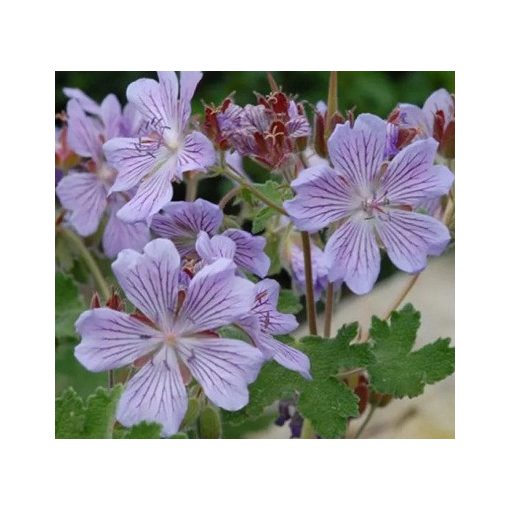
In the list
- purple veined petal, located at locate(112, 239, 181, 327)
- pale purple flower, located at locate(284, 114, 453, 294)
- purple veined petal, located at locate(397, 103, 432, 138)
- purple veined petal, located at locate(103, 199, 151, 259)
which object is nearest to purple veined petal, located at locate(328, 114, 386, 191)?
pale purple flower, located at locate(284, 114, 453, 294)

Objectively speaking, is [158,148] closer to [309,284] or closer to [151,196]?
[151,196]

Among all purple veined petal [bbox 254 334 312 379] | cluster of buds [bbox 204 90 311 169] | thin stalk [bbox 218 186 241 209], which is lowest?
purple veined petal [bbox 254 334 312 379]

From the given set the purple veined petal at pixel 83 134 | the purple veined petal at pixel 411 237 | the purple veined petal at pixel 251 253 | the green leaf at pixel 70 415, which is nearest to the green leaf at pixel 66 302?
the purple veined petal at pixel 83 134

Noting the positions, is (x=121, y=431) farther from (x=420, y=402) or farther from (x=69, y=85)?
(x=420, y=402)

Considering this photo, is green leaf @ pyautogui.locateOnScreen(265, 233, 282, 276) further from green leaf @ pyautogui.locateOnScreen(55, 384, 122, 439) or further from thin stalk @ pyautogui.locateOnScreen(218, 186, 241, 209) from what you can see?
green leaf @ pyautogui.locateOnScreen(55, 384, 122, 439)

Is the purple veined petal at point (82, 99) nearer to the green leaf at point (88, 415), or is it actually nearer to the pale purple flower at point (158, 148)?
the pale purple flower at point (158, 148)

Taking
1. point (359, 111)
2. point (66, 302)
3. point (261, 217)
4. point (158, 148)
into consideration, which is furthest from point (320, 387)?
point (359, 111)
